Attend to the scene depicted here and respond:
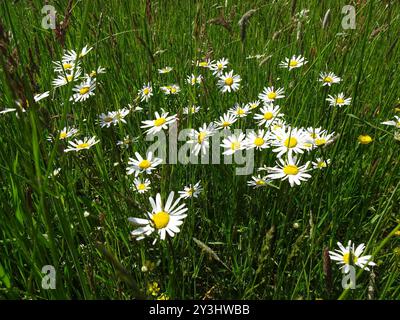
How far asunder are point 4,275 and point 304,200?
96 cm

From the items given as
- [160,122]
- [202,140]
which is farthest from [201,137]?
[160,122]

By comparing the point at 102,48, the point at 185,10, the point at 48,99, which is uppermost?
the point at 185,10

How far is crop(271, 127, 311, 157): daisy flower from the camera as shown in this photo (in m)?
1.20

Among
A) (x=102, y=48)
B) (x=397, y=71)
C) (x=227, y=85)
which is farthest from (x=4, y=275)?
(x=397, y=71)

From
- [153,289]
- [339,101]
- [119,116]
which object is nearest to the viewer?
[153,289]

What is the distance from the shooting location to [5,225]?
3.00 ft

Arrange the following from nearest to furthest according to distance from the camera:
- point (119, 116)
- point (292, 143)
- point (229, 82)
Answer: point (292, 143)
point (119, 116)
point (229, 82)

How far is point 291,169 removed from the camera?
115 cm

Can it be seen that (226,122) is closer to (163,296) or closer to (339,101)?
(339,101)

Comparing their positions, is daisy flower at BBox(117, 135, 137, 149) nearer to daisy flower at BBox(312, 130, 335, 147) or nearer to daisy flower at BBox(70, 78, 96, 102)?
daisy flower at BBox(70, 78, 96, 102)

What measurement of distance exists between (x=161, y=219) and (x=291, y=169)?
1.48 ft

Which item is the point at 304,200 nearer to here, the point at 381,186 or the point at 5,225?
the point at 381,186

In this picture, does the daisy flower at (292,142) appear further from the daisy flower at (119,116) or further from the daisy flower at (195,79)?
the daisy flower at (119,116)
